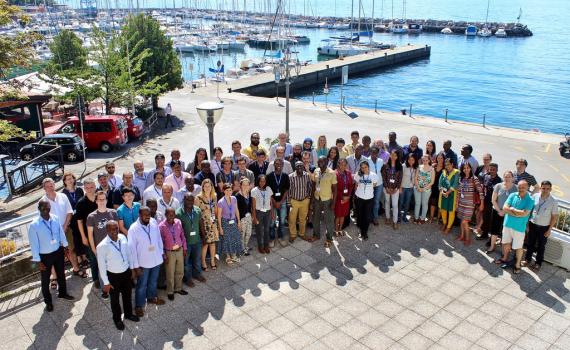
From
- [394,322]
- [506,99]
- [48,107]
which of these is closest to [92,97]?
[48,107]

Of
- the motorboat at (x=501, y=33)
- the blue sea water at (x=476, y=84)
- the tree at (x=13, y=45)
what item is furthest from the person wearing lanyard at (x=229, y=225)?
the motorboat at (x=501, y=33)

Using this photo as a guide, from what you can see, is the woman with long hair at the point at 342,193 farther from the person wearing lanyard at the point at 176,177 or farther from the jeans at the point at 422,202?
the person wearing lanyard at the point at 176,177

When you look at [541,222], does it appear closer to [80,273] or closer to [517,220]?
[517,220]

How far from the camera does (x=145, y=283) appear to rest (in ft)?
25.4

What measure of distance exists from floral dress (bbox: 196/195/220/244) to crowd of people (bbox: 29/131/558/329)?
0.7 inches

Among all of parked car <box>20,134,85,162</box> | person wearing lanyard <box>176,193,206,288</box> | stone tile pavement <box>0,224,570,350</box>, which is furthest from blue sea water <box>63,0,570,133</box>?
person wearing lanyard <box>176,193,206,288</box>

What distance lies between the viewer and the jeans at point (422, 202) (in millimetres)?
10742

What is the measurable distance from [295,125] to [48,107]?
50.5ft

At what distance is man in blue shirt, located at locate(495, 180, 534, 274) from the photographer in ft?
28.5

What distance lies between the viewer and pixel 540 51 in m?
82.2

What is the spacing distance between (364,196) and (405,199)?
54.2 inches

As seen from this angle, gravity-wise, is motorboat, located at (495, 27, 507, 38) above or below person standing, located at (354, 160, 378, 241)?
above

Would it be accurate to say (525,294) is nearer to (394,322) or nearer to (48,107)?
(394,322)

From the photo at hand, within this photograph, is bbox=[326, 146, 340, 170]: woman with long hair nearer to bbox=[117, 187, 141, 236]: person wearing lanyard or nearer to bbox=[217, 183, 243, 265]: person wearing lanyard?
bbox=[217, 183, 243, 265]: person wearing lanyard
